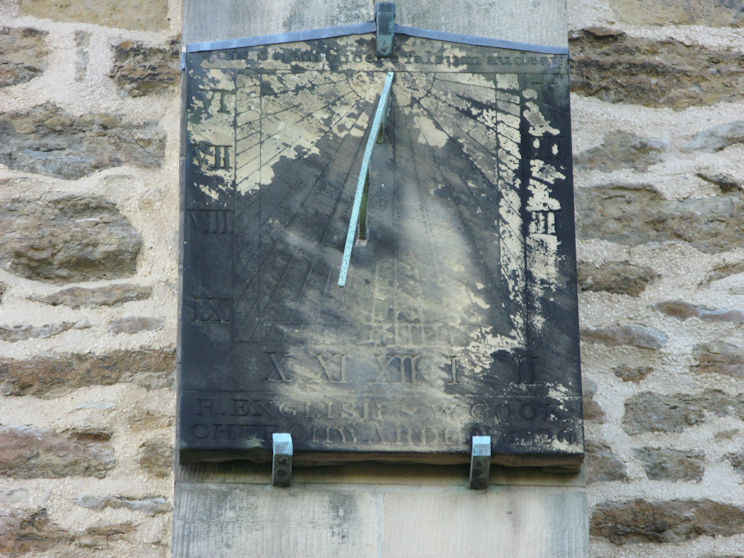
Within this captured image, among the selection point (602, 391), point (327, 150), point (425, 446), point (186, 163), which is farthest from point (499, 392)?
point (186, 163)

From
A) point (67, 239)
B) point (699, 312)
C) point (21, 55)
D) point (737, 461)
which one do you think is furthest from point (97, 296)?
point (737, 461)

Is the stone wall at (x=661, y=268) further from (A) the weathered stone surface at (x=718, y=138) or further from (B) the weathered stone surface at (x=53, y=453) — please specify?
(B) the weathered stone surface at (x=53, y=453)

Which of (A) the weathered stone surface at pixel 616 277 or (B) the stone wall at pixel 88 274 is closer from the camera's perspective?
(B) the stone wall at pixel 88 274

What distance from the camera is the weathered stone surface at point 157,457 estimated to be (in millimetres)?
3064

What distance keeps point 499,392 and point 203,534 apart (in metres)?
0.72

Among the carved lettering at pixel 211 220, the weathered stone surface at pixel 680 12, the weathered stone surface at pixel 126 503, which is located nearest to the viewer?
the carved lettering at pixel 211 220

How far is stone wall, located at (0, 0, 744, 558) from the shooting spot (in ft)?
10.0

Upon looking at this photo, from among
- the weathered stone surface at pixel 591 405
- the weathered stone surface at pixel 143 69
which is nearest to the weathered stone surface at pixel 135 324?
→ the weathered stone surface at pixel 143 69

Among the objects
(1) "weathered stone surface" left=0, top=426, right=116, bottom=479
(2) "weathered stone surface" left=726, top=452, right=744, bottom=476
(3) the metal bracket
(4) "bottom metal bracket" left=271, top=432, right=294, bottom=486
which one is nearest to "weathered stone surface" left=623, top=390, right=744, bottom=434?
(2) "weathered stone surface" left=726, top=452, right=744, bottom=476

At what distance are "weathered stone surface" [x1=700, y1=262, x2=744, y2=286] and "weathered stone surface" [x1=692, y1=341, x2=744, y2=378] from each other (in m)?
0.17

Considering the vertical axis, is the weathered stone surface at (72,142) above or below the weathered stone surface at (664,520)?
above

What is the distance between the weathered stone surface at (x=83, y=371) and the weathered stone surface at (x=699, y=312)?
4.18 feet

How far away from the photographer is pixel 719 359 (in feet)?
10.6

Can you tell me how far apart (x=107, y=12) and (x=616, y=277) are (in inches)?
61.1
